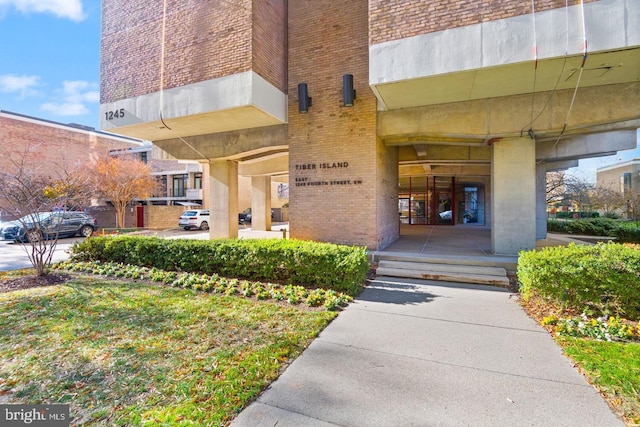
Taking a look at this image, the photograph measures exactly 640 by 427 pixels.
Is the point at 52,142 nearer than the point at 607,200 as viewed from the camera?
No

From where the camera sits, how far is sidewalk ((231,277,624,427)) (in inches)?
99.4

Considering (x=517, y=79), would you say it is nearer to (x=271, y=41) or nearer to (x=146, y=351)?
(x=271, y=41)

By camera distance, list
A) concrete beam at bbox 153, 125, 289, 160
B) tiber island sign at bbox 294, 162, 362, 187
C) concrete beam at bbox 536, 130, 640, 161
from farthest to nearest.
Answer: concrete beam at bbox 536, 130, 640, 161 → concrete beam at bbox 153, 125, 289, 160 → tiber island sign at bbox 294, 162, 362, 187

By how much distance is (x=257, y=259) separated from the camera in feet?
21.9

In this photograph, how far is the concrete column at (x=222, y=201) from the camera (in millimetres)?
11680

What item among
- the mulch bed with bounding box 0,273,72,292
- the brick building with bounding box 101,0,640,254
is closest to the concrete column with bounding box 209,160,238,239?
the brick building with bounding box 101,0,640,254

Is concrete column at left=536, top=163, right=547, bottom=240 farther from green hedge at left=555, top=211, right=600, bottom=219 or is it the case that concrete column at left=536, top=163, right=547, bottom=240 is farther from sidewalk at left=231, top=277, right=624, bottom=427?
green hedge at left=555, top=211, right=600, bottom=219

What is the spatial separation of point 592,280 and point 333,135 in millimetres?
6915

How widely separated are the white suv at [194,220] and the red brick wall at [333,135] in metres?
15.0

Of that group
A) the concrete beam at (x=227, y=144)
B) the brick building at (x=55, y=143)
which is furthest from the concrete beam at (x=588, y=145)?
the brick building at (x=55, y=143)

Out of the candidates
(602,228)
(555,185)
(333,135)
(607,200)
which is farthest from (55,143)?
(607,200)

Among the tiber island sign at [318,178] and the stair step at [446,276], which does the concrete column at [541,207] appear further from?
the tiber island sign at [318,178]

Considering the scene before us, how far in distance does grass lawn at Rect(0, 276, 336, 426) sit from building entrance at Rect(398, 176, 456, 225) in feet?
53.8

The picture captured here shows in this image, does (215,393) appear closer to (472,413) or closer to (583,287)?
(472,413)
